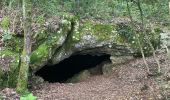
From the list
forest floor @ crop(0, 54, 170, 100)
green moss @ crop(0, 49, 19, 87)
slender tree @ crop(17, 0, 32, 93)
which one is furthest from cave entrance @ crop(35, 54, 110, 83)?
slender tree @ crop(17, 0, 32, 93)

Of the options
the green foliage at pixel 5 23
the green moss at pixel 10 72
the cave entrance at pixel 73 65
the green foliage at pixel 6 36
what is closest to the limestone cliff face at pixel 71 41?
the green moss at pixel 10 72

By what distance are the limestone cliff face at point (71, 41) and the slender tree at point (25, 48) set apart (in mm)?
757

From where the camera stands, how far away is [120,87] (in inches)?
484

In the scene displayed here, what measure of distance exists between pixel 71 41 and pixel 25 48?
4.03 meters

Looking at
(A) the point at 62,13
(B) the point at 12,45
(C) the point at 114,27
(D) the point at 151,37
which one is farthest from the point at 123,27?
(B) the point at 12,45

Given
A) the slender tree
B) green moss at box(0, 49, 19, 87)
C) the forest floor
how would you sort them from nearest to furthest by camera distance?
1. the slender tree
2. the forest floor
3. green moss at box(0, 49, 19, 87)

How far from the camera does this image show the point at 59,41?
1325 cm

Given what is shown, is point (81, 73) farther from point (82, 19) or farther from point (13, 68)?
point (13, 68)

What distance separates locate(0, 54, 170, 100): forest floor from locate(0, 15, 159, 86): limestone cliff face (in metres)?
0.85

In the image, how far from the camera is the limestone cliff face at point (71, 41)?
40.4 ft

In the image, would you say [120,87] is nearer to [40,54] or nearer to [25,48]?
[40,54]

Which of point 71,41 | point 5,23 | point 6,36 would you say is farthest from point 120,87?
point 5,23

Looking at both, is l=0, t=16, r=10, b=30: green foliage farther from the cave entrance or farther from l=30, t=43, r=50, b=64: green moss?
the cave entrance

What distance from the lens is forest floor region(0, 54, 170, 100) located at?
10562 millimetres
